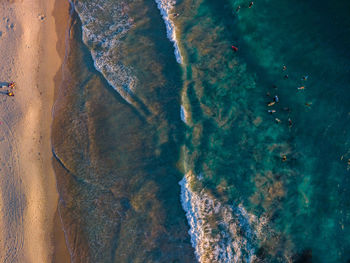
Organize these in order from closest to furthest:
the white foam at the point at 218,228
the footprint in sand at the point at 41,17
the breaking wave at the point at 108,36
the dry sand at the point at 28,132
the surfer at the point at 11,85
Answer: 1. the white foam at the point at 218,228
2. the dry sand at the point at 28,132
3. the surfer at the point at 11,85
4. the breaking wave at the point at 108,36
5. the footprint in sand at the point at 41,17

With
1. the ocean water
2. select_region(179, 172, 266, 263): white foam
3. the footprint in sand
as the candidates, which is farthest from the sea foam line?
select_region(179, 172, 266, 263): white foam

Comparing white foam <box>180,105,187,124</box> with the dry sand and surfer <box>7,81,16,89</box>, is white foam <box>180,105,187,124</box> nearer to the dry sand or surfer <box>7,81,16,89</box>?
the dry sand

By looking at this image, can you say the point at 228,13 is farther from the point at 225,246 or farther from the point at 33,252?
the point at 33,252

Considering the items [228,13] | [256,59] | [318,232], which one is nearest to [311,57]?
[256,59]

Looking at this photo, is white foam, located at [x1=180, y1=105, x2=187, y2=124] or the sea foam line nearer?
white foam, located at [x1=180, y1=105, x2=187, y2=124]

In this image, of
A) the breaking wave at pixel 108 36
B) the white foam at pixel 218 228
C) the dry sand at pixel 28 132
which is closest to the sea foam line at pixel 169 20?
the breaking wave at pixel 108 36

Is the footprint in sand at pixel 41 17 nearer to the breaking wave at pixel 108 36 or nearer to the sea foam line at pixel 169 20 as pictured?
the breaking wave at pixel 108 36
